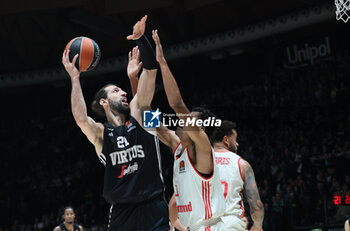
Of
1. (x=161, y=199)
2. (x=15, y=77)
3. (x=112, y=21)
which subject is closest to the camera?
(x=161, y=199)

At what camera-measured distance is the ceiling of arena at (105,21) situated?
54.4 feet

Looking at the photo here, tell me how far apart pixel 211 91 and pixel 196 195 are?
50.2ft

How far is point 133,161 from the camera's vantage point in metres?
3.90

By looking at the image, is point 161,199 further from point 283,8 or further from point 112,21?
point 112,21

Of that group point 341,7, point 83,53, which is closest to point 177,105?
point 83,53

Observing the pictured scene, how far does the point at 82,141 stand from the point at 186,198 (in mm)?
17898

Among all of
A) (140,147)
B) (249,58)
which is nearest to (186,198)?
(140,147)

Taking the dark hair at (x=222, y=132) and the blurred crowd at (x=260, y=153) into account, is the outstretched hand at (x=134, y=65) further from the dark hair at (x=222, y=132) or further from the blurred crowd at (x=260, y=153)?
the blurred crowd at (x=260, y=153)

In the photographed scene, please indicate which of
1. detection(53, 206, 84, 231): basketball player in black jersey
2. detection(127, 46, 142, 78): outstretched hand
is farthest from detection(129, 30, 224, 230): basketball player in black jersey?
detection(53, 206, 84, 231): basketball player in black jersey

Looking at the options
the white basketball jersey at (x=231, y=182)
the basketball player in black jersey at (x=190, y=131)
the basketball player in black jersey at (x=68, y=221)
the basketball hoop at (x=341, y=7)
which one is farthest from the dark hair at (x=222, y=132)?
the basketball player in black jersey at (x=68, y=221)

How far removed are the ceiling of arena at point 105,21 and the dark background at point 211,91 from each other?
42mm

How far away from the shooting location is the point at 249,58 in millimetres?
19891

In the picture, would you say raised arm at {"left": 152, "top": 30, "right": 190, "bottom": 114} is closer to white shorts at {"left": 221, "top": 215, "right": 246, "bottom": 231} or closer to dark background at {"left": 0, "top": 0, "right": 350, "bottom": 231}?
white shorts at {"left": 221, "top": 215, "right": 246, "bottom": 231}

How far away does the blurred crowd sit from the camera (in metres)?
11.9
